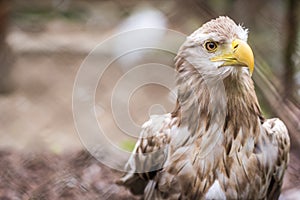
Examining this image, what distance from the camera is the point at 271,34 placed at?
3896 mm

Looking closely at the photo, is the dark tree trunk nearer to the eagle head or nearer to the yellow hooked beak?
the eagle head

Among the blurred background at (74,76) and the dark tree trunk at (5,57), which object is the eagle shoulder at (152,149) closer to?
the blurred background at (74,76)

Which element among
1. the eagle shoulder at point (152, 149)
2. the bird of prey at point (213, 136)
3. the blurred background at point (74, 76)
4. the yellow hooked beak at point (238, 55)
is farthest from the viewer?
the blurred background at point (74, 76)

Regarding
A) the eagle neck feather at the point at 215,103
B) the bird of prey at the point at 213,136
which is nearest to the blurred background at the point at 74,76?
the bird of prey at the point at 213,136

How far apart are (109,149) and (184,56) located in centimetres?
102

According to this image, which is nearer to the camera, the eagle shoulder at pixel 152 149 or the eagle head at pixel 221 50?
the eagle head at pixel 221 50

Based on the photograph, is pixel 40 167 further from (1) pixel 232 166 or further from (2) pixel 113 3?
(2) pixel 113 3

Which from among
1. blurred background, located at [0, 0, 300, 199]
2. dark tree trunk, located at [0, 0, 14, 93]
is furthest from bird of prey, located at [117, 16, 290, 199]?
dark tree trunk, located at [0, 0, 14, 93]

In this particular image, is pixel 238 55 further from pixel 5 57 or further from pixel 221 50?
pixel 5 57

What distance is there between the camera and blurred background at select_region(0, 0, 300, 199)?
3.23m

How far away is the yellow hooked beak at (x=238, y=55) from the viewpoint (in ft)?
7.33

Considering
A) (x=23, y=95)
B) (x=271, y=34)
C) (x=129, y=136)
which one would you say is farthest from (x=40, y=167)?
(x=271, y=34)

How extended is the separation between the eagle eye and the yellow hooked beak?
31 mm

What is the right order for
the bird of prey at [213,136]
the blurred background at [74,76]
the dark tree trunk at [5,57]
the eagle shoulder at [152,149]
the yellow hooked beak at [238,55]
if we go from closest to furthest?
the yellow hooked beak at [238,55]
the bird of prey at [213,136]
the eagle shoulder at [152,149]
the blurred background at [74,76]
the dark tree trunk at [5,57]
